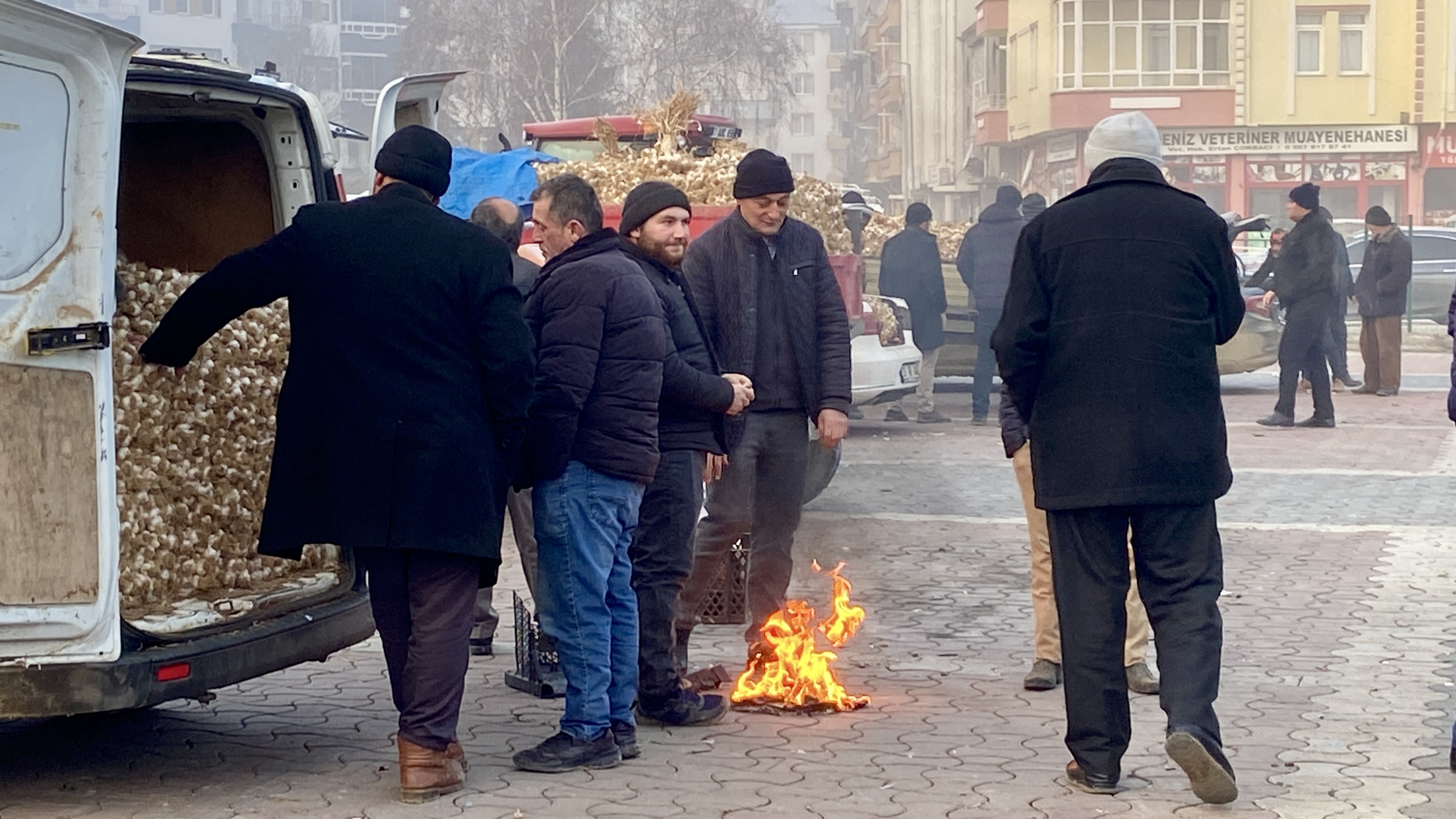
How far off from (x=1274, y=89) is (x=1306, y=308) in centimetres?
3502

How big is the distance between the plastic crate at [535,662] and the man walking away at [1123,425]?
2.07 m

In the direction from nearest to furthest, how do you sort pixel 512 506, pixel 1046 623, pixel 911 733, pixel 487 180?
pixel 911 733 < pixel 1046 623 < pixel 512 506 < pixel 487 180

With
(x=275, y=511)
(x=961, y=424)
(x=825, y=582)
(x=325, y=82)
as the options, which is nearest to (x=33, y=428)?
(x=275, y=511)

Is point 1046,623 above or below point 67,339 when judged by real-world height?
below

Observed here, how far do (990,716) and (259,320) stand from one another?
9.31 ft

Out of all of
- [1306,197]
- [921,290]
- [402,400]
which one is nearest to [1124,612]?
[402,400]

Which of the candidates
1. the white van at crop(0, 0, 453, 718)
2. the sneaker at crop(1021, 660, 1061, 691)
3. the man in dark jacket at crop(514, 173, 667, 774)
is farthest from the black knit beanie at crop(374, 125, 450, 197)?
the sneaker at crop(1021, 660, 1061, 691)

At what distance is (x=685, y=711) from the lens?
6230 mm

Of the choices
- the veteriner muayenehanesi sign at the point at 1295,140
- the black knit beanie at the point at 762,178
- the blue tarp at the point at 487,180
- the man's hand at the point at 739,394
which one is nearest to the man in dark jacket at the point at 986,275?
the blue tarp at the point at 487,180

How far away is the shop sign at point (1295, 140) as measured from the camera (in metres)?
48.8

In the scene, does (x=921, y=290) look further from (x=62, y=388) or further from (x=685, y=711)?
(x=62, y=388)

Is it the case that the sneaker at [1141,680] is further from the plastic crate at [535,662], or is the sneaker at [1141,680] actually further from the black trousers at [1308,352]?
the black trousers at [1308,352]

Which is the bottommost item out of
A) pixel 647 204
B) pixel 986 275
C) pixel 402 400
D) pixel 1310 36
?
pixel 402 400

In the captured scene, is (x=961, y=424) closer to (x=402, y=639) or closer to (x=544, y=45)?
(x=402, y=639)
